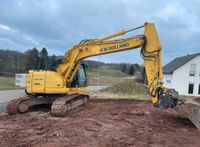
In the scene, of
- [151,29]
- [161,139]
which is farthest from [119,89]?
[161,139]

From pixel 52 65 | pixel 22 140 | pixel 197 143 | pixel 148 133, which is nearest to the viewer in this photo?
pixel 22 140

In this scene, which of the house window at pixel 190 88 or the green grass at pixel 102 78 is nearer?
the house window at pixel 190 88

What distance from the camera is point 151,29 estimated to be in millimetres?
10086

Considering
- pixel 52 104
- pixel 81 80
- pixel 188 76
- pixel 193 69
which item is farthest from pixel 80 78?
pixel 193 69

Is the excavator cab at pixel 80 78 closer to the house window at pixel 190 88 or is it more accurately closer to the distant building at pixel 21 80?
the distant building at pixel 21 80

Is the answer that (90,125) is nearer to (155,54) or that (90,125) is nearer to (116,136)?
(116,136)

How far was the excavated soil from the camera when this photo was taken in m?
7.11

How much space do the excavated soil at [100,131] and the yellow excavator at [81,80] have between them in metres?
0.63

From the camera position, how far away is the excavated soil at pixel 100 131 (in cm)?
711

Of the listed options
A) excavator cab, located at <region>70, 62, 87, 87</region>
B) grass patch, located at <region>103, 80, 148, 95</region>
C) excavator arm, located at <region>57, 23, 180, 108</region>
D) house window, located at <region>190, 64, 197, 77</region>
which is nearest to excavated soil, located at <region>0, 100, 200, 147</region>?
excavator arm, located at <region>57, 23, 180, 108</region>

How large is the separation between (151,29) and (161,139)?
400 centimetres

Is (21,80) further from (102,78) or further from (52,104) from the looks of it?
(102,78)

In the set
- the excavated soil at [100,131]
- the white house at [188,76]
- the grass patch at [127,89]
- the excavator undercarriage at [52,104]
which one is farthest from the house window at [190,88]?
the excavated soil at [100,131]

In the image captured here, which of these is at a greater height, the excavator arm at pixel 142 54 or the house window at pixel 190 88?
the excavator arm at pixel 142 54
